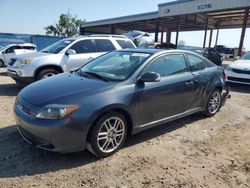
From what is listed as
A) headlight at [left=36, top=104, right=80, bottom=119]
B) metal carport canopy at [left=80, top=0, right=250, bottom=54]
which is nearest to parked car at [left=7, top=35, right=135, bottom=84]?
headlight at [left=36, top=104, right=80, bottom=119]

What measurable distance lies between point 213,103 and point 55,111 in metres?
4.01

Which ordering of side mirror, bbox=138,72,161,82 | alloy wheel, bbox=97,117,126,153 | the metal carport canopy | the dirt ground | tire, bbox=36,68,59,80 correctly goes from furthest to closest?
the metal carport canopy, tire, bbox=36,68,59,80, side mirror, bbox=138,72,161,82, alloy wheel, bbox=97,117,126,153, the dirt ground

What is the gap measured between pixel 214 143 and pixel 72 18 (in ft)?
221

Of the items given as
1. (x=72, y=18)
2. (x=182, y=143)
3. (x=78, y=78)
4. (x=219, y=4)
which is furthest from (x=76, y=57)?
(x=72, y=18)

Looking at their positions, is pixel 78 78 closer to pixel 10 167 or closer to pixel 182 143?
pixel 10 167

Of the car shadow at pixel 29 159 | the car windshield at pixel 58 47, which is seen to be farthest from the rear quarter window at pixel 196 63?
the car windshield at pixel 58 47

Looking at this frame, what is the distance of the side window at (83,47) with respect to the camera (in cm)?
865

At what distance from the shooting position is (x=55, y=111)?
3500 mm

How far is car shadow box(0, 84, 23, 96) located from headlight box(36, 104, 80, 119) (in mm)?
4881

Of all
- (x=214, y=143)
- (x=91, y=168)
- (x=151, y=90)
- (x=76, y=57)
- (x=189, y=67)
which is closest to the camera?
(x=91, y=168)

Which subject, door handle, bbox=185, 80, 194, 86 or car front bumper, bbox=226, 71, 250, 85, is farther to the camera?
car front bumper, bbox=226, 71, 250, 85

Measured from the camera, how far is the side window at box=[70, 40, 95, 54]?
8648mm

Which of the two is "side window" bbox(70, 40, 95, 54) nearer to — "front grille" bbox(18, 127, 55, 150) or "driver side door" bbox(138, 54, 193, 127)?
"driver side door" bbox(138, 54, 193, 127)

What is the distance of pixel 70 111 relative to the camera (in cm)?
351
